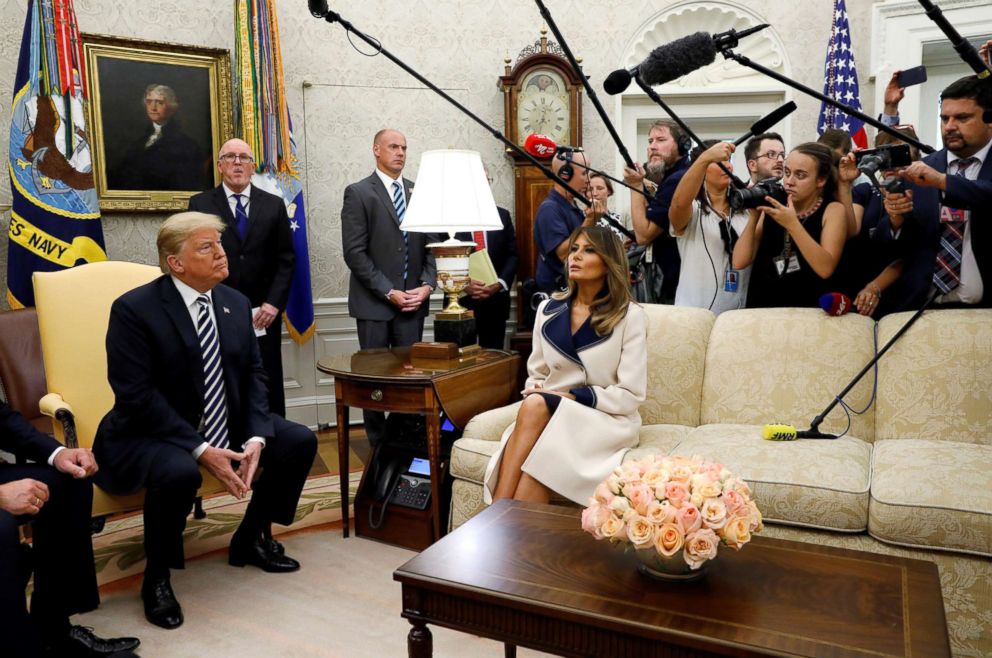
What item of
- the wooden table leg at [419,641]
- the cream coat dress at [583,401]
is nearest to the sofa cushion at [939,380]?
the cream coat dress at [583,401]

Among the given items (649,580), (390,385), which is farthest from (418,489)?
(649,580)

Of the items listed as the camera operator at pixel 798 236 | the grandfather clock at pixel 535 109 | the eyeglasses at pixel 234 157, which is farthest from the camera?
the grandfather clock at pixel 535 109

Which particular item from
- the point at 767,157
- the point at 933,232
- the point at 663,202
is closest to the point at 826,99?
the point at 933,232

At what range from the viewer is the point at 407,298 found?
3.72 m

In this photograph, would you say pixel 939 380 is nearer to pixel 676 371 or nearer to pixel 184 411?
pixel 676 371

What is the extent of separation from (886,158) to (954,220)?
50 centimetres

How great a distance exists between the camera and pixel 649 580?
60.1 inches

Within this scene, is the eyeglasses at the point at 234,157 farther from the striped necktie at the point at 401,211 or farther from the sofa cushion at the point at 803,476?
the sofa cushion at the point at 803,476

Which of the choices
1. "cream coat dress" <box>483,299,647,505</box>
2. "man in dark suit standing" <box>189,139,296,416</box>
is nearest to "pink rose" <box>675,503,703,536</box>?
"cream coat dress" <box>483,299,647,505</box>

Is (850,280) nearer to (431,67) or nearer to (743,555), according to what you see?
(743,555)

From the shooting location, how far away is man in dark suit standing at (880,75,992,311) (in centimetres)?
236

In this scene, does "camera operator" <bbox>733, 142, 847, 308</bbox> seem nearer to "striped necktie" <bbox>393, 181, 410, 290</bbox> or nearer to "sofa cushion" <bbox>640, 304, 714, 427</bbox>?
"sofa cushion" <bbox>640, 304, 714, 427</bbox>

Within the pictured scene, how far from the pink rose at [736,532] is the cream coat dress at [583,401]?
88cm

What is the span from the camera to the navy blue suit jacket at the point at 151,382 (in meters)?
2.31
